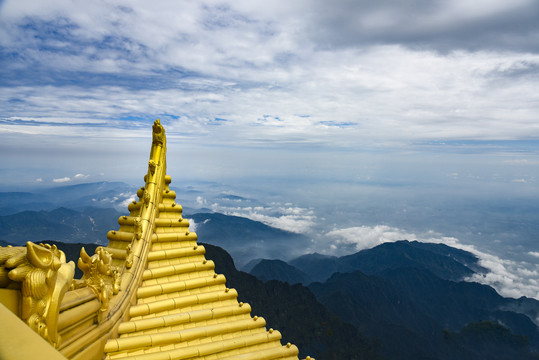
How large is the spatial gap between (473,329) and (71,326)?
190 metres

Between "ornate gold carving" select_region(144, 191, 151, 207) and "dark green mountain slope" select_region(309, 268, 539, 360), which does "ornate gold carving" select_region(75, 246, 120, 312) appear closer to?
"ornate gold carving" select_region(144, 191, 151, 207)

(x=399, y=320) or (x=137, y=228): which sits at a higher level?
(x=137, y=228)

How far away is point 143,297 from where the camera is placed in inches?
577

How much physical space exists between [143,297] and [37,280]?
27.1ft

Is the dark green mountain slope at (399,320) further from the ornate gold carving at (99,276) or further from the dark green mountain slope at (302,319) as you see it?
the ornate gold carving at (99,276)

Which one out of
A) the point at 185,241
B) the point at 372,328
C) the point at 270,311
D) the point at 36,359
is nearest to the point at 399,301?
the point at 372,328

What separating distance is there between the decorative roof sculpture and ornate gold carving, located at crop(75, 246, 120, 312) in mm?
32

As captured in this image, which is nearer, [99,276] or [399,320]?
[99,276]

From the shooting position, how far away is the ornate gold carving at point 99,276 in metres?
11.5

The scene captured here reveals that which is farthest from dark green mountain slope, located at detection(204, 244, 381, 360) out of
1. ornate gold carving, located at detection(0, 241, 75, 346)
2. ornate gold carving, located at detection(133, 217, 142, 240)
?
ornate gold carving, located at detection(0, 241, 75, 346)

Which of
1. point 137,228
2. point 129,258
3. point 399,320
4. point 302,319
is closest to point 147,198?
point 137,228

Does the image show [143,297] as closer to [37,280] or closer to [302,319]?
[37,280]

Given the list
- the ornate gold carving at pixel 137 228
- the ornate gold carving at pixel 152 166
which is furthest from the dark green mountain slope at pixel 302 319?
the ornate gold carving at pixel 137 228

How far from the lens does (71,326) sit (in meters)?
9.28
